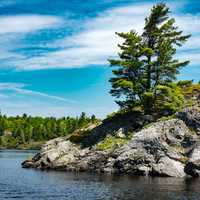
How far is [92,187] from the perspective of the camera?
2451 inches

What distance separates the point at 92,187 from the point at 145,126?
87.2 ft

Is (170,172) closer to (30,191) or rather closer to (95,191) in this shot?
(95,191)

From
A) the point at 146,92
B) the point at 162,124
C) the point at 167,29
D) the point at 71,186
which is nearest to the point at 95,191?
the point at 71,186

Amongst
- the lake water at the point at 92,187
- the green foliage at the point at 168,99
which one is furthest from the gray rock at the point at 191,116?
the lake water at the point at 92,187

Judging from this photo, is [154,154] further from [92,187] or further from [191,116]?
[92,187]

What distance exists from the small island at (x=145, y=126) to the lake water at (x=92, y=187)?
594 centimetres

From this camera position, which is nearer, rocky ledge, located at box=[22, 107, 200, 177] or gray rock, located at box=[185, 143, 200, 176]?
gray rock, located at box=[185, 143, 200, 176]

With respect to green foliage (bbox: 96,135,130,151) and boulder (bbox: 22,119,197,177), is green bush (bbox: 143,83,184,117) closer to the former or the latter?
boulder (bbox: 22,119,197,177)

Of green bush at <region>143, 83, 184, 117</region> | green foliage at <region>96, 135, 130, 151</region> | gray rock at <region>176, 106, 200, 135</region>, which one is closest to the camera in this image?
gray rock at <region>176, 106, 200, 135</region>

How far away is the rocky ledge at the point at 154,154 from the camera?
78.4m

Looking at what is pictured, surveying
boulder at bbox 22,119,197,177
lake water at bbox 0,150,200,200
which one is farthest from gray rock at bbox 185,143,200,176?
lake water at bbox 0,150,200,200

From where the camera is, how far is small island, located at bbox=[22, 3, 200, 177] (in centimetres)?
8006

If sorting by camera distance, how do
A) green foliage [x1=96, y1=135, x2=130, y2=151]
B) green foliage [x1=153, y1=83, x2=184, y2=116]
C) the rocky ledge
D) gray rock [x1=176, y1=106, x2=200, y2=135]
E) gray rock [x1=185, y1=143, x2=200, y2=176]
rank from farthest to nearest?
green foliage [x1=153, y1=83, x2=184, y2=116], green foliage [x1=96, y1=135, x2=130, y2=151], gray rock [x1=176, y1=106, x2=200, y2=135], the rocky ledge, gray rock [x1=185, y1=143, x2=200, y2=176]

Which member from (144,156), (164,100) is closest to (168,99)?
(164,100)
